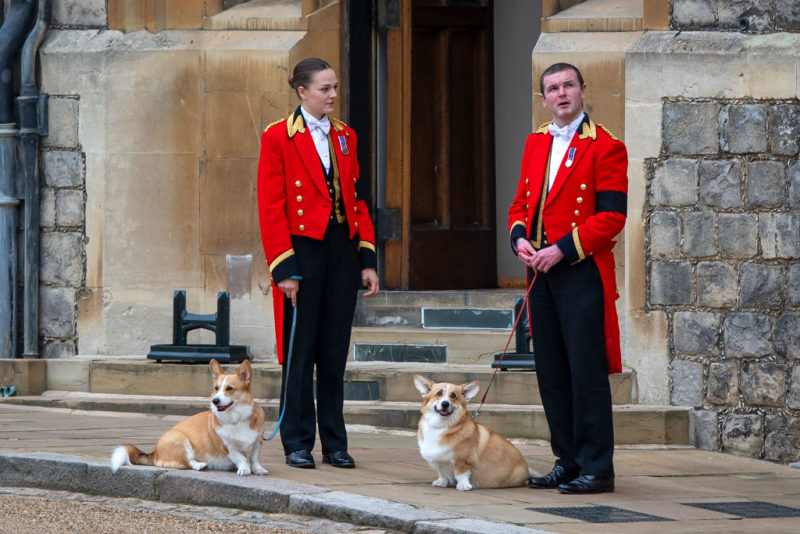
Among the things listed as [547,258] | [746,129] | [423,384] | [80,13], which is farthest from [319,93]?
[80,13]

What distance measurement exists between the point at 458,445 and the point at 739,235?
10.1 ft

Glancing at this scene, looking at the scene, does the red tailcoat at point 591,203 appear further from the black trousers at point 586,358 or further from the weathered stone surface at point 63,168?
the weathered stone surface at point 63,168

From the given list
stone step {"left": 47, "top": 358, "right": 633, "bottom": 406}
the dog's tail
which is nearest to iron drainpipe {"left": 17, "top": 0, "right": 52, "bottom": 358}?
stone step {"left": 47, "top": 358, "right": 633, "bottom": 406}

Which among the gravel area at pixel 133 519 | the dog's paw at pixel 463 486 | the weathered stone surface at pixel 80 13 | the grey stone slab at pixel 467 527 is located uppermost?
the weathered stone surface at pixel 80 13

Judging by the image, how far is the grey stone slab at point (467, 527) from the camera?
5.24 metres

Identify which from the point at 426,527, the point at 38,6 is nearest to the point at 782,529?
the point at 426,527

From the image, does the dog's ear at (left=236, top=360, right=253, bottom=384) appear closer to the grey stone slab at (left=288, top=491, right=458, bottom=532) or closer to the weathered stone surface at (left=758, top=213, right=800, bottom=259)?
the grey stone slab at (left=288, top=491, right=458, bottom=532)

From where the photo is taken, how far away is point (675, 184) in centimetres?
871

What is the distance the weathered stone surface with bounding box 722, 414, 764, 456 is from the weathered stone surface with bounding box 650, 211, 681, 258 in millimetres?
1038

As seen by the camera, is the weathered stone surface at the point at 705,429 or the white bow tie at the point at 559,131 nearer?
the white bow tie at the point at 559,131

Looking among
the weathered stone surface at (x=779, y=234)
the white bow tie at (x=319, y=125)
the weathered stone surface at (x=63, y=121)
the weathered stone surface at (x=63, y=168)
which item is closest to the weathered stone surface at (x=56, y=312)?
the weathered stone surface at (x=63, y=168)

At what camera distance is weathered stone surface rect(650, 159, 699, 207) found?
28.5 ft

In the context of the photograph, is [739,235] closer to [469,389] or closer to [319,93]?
[469,389]

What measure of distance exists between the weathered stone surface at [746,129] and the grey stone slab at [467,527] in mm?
3973
